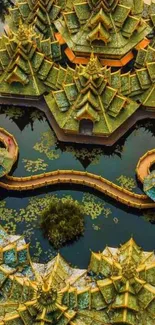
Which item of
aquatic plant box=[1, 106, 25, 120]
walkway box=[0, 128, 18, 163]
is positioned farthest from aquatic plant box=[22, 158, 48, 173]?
aquatic plant box=[1, 106, 25, 120]

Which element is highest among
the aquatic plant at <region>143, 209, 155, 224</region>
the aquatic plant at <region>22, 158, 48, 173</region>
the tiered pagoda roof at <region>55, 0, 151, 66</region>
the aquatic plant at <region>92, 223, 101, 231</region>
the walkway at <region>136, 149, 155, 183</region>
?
the tiered pagoda roof at <region>55, 0, 151, 66</region>

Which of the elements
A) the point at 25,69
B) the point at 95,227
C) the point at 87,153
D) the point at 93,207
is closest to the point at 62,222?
the point at 95,227

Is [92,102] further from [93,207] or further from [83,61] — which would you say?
[93,207]

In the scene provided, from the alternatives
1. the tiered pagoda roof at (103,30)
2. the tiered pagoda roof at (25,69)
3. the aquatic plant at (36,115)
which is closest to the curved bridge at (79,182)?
the aquatic plant at (36,115)

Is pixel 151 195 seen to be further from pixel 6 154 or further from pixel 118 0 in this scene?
pixel 118 0

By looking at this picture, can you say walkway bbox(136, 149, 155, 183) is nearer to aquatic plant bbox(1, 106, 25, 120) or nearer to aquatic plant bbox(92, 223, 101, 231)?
aquatic plant bbox(92, 223, 101, 231)

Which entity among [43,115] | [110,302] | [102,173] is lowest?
[110,302]

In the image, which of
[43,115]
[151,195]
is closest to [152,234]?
[151,195]
